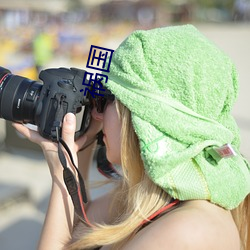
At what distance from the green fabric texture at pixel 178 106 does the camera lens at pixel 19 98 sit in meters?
0.27

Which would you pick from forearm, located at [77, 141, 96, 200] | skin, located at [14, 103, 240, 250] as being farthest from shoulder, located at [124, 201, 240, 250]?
forearm, located at [77, 141, 96, 200]

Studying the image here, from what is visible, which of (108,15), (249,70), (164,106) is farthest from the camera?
(108,15)

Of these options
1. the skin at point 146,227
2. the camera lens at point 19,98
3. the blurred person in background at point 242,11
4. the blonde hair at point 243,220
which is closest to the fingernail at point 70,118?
the skin at point 146,227

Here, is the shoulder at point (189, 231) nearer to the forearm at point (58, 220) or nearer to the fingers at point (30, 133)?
the forearm at point (58, 220)

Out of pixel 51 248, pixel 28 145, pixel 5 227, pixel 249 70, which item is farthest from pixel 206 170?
pixel 249 70

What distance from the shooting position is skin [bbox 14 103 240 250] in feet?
2.91

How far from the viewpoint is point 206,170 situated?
928 mm

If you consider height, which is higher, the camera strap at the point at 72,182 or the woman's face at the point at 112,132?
the woman's face at the point at 112,132

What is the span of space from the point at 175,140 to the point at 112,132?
167 mm

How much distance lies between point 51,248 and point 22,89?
0.41 meters

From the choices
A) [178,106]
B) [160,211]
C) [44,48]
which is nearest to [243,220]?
[160,211]

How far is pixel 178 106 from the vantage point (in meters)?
0.91

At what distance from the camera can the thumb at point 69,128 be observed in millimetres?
1048

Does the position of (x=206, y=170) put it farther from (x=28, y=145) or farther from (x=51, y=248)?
(x=28, y=145)
